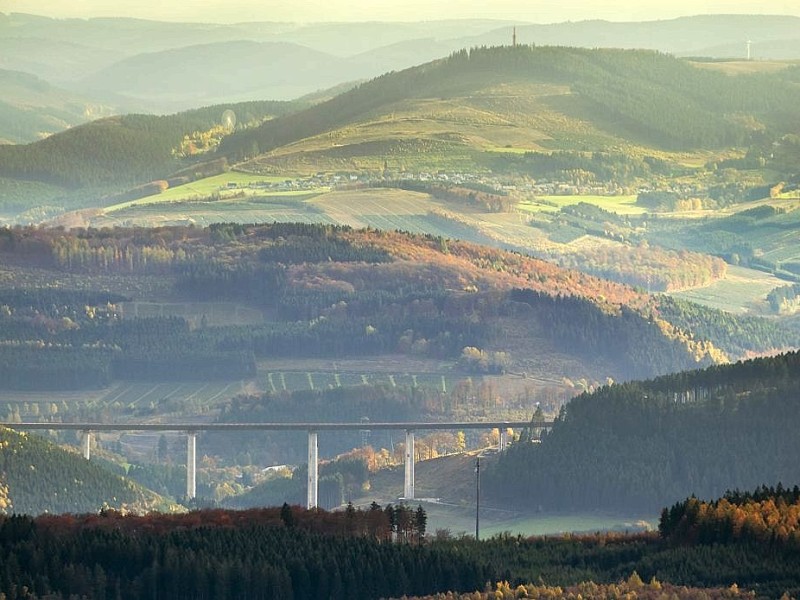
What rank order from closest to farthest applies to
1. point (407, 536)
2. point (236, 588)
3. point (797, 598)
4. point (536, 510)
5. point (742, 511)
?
point (797, 598), point (236, 588), point (742, 511), point (407, 536), point (536, 510)

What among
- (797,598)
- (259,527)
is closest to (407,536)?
(259,527)

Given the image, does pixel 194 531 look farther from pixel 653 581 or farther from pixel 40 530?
pixel 653 581

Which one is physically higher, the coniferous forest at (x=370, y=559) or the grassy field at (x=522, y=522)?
the coniferous forest at (x=370, y=559)

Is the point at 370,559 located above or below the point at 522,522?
above

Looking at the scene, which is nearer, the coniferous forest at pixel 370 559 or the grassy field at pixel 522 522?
the coniferous forest at pixel 370 559

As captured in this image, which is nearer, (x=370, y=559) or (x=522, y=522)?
(x=370, y=559)

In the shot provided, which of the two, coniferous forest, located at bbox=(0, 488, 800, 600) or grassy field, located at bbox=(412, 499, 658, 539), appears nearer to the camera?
coniferous forest, located at bbox=(0, 488, 800, 600)

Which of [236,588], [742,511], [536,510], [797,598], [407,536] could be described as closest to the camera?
[797,598]

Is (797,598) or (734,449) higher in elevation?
(797,598)

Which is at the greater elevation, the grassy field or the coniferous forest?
the coniferous forest

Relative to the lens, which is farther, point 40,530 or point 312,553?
point 40,530
